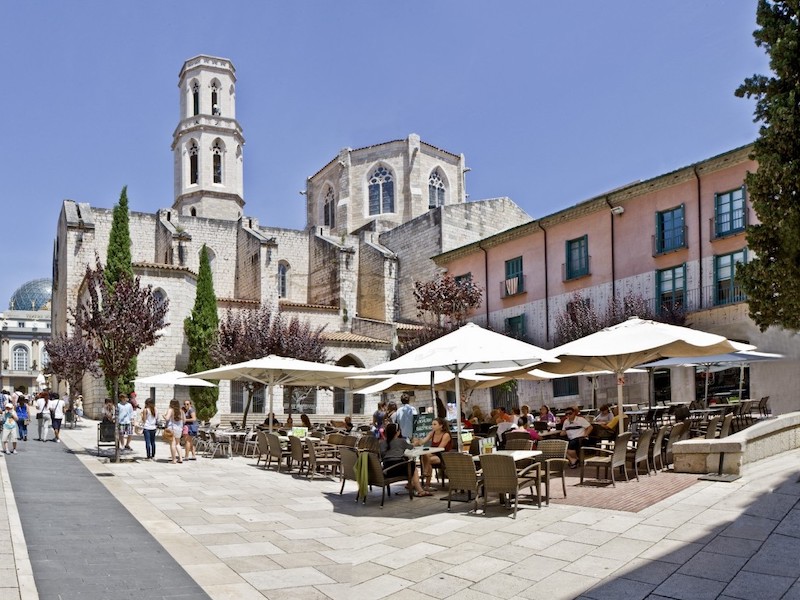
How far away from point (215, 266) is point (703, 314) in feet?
91.8

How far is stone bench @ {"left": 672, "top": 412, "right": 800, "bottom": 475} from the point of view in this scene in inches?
364

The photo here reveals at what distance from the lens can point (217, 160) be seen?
163 feet

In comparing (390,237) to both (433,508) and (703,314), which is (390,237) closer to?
(703,314)

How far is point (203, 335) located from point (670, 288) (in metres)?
19.1

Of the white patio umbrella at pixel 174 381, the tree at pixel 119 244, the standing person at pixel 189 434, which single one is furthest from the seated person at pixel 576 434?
the tree at pixel 119 244

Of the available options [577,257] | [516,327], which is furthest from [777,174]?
[516,327]

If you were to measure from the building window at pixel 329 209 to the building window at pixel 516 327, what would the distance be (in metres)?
23.4

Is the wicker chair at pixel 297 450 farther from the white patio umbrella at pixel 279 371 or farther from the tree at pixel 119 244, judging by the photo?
the tree at pixel 119 244

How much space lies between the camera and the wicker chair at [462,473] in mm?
8641

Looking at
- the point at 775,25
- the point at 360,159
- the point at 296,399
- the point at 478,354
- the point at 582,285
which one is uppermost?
the point at 360,159

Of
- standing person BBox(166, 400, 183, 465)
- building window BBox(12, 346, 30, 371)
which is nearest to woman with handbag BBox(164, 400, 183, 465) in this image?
standing person BBox(166, 400, 183, 465)

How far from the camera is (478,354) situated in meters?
9.61

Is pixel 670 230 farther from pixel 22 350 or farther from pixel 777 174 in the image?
pixel 22 350

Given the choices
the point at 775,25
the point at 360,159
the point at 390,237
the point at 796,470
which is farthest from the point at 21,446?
the point at 360,159
